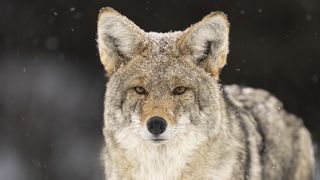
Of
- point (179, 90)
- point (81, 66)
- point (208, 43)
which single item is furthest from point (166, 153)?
point (81, 66)

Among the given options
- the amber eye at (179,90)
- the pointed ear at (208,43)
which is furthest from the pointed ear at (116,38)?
the amber eye at (179,90)

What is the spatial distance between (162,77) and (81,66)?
9.53 meters

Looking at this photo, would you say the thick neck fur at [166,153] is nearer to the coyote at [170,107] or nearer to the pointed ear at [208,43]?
the coyote at [170,107]

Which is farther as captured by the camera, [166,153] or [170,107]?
[166,153]

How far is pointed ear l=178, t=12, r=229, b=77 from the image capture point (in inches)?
311

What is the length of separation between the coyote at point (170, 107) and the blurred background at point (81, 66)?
7815 mm

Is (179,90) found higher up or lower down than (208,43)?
lower down

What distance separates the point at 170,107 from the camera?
757 centimetres

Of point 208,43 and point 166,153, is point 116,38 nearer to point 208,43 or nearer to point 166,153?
point 208,43

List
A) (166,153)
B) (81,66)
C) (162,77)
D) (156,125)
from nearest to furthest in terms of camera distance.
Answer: (156,125) < (162,77) < (166,153) < (81,66)

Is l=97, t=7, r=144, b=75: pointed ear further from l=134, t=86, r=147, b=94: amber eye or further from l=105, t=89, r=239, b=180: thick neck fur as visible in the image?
l=105, t=89, r=239, b=180: thick neck fur

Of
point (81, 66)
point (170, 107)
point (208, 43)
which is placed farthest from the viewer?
point (81, 66)

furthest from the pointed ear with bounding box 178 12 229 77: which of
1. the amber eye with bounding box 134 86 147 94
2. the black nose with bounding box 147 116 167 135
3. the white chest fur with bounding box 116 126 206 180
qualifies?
the black nose with bounding box 147 116 167 135

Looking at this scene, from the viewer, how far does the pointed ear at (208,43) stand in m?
7.91
